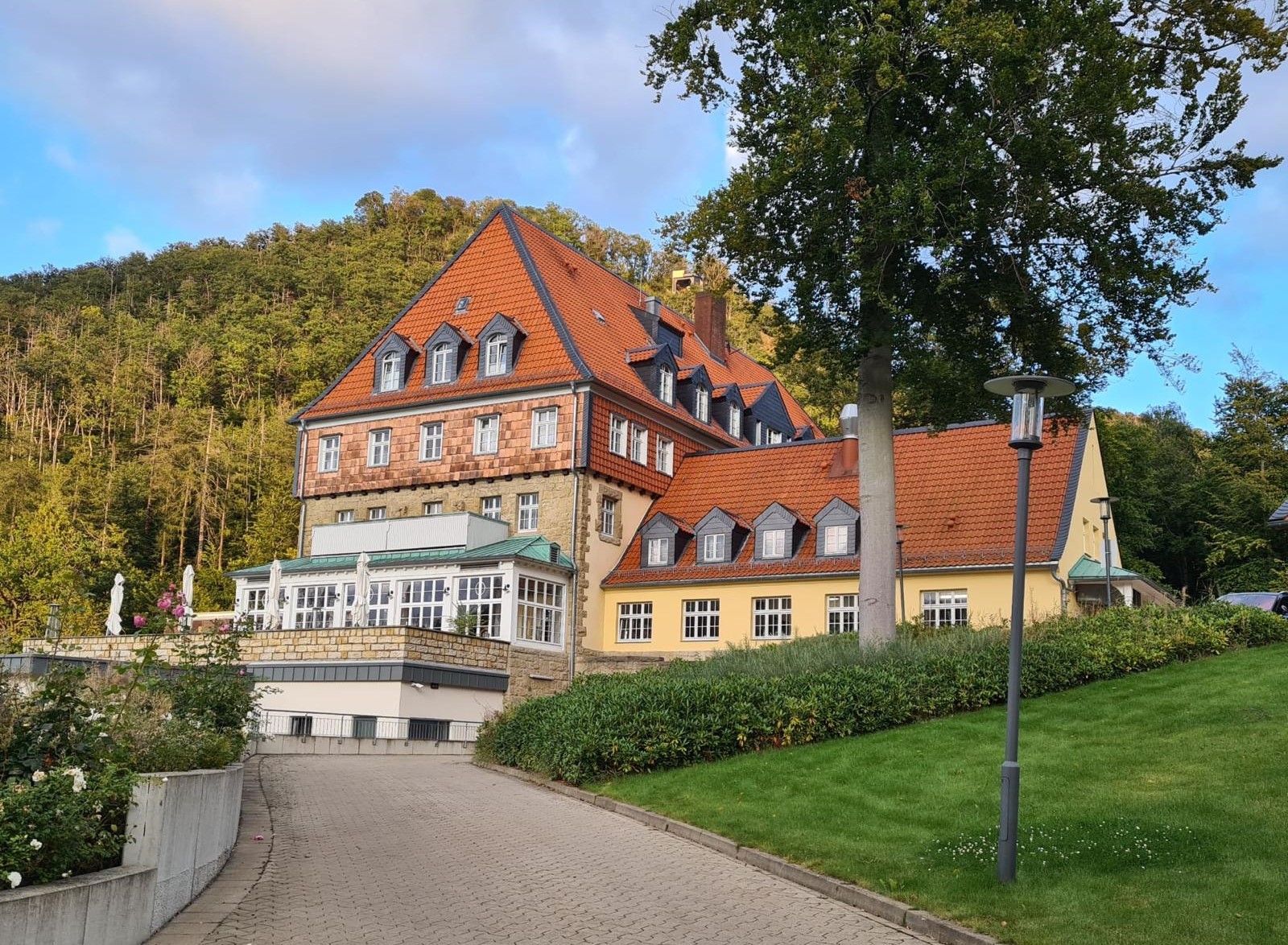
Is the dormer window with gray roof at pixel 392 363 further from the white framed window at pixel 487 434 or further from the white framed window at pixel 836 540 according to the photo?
the white framed window at pixel 836 540

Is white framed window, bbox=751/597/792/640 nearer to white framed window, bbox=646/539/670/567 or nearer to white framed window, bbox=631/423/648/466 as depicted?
white framed window, bbox=646/539/670/567

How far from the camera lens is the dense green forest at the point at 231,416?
5500 centimetres

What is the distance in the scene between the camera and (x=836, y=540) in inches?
1404

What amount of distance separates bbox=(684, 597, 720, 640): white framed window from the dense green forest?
28.6 ft

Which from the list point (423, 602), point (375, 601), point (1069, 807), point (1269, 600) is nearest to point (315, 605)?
point (375, 601)

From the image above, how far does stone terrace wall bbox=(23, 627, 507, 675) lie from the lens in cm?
3042

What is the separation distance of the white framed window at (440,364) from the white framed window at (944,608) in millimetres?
16532

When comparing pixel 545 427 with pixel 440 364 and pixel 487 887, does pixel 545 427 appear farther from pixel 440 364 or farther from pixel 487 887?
pixel 487 887

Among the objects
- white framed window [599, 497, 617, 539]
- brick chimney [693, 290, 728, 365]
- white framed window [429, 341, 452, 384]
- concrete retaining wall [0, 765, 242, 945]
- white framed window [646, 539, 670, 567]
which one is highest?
brick chimney [693, 290, 728, 365]

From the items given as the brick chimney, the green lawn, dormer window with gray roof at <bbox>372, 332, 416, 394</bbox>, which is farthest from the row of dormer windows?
the green lawn

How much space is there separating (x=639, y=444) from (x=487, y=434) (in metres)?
4.82

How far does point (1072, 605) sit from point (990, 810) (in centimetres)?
1954

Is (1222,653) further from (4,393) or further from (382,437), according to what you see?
(4,393)

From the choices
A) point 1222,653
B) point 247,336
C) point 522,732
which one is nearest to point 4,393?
point 247,336
